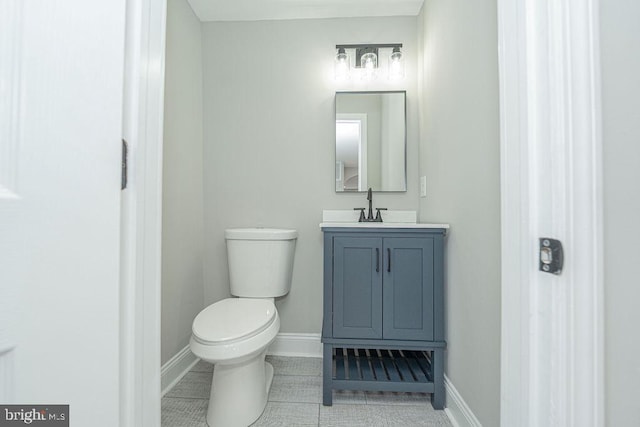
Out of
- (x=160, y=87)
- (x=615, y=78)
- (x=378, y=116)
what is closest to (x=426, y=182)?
(x=378, y=116)

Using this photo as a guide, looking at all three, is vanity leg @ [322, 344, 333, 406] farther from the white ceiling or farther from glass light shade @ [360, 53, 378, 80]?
the white ceiling

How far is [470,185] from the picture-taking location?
1.07 m

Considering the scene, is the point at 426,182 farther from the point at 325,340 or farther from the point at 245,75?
the point at 245,75

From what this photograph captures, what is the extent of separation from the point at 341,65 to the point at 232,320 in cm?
166

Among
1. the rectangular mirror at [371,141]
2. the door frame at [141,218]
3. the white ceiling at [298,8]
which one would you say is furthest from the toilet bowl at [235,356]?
the white ceiling at [298,8]

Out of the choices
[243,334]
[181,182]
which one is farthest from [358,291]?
[181,182]

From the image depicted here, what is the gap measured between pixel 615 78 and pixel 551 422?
23.1 inches

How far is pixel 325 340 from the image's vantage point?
126 cm

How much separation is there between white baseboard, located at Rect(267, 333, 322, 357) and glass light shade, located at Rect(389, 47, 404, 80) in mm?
1822

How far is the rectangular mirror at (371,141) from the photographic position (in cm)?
175

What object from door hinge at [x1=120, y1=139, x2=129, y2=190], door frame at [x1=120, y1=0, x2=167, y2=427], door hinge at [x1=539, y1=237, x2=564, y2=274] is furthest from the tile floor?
door hinge at [x1=120, y1=139, x2=129, y2=190]

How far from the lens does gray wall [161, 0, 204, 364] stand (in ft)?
4.67

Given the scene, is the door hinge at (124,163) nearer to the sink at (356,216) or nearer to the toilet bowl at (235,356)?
Answer: the toilet bowl at (235,356)

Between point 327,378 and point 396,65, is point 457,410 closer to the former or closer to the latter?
point 327,378
